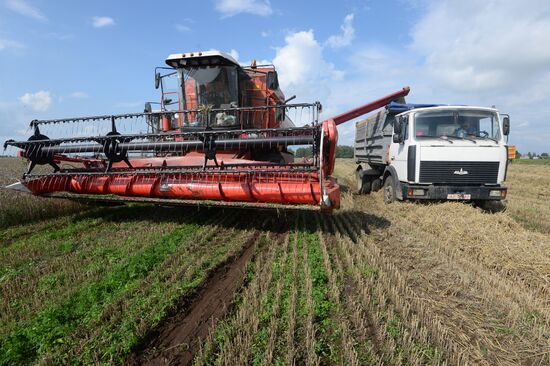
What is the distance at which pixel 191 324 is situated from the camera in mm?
2752

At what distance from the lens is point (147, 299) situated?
3029 millimetres

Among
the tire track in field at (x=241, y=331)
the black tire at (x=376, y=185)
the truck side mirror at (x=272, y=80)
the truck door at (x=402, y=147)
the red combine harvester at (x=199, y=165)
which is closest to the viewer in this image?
the tire track in field at (x=241, y=331)

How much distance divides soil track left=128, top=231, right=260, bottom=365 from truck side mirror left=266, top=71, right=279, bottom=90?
516cm

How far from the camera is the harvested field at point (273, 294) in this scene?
7.86 ft

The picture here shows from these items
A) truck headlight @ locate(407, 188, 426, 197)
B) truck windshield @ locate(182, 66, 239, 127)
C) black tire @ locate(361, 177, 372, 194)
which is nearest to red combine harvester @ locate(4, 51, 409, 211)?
truck windshield @ locate(182, 66, 239, 127)

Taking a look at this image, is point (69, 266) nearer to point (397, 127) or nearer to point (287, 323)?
point (287, 323)

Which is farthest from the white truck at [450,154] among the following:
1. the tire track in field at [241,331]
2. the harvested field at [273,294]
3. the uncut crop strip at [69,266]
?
the uncut crop strip at [69,266]

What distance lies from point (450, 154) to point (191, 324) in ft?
19.6

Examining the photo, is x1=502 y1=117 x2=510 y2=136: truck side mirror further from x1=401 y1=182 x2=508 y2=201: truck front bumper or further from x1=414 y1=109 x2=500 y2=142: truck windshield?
x1=401 y1=182 x2=508 y2=201: truck front bumper

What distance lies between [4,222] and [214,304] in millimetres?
4946

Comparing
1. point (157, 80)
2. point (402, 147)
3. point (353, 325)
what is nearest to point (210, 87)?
point (157, 80)

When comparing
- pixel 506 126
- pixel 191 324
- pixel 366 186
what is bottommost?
pixel 191 324

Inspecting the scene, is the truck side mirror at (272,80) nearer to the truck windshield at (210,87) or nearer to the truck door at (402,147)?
the truck windshield at (210,87)

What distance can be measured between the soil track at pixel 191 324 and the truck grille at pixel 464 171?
4.78 metres
